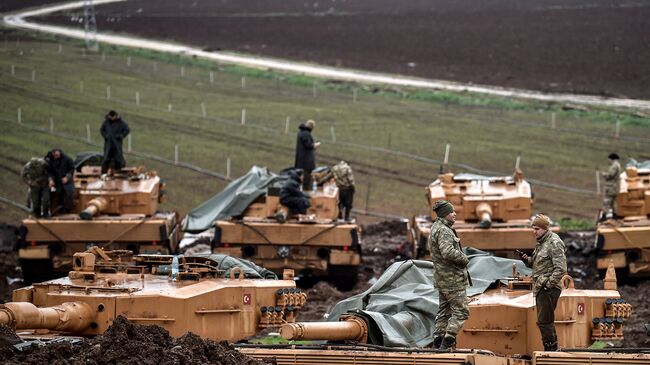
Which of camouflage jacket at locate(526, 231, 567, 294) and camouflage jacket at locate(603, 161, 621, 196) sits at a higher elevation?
camouflage jacket at locate(603, 161, 621, 196)

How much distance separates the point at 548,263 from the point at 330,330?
2.69 meters

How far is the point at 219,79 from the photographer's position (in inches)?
2672

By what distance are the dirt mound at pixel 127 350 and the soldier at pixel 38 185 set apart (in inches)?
643

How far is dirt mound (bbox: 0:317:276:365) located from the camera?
14070mm

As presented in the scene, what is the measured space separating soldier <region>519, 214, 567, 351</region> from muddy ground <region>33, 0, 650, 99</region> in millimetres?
42833

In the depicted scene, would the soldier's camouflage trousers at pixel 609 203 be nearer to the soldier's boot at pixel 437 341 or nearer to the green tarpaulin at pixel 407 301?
the green tarpaulin at pixel 407 301

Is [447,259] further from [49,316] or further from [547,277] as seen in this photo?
[49,316]

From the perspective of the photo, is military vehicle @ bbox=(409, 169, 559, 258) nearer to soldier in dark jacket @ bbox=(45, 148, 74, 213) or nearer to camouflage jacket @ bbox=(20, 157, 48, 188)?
soldier in dark jacket @ bbox=(45, 148, 74, 213)

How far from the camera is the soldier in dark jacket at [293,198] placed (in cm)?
3077

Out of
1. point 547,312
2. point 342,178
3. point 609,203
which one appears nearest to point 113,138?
point 342,178

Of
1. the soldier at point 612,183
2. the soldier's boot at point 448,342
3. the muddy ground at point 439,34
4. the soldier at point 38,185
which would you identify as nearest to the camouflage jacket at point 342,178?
the soldier at point 612,183

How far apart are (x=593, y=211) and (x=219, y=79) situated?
30133mm

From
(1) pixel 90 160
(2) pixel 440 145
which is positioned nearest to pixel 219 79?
(2) pixel 440 145

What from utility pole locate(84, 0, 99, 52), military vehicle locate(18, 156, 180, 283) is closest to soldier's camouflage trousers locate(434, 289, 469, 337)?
military vehicle locate(18, 156, 180, 283)
